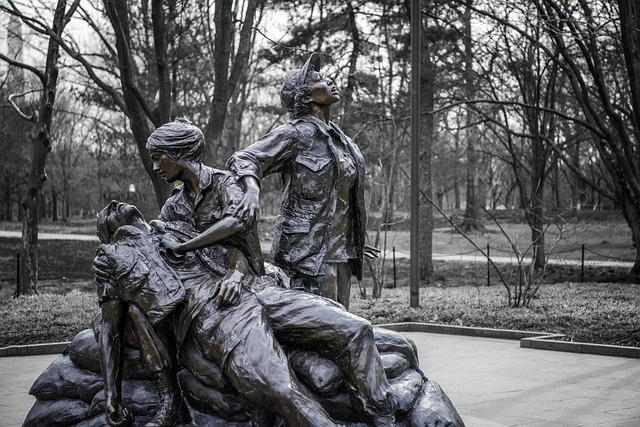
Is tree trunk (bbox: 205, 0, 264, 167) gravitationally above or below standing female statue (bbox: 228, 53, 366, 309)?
above

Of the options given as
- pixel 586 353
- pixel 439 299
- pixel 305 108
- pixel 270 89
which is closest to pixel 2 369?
pixel 305 108

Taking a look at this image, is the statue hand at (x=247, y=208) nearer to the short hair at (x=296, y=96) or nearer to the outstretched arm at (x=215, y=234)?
the outstretched arm at (x=215, y=234)

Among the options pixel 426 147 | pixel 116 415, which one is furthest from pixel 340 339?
pixel 426 147

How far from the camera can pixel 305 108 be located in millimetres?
5758

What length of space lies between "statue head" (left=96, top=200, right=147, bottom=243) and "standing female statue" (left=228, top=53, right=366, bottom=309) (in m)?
0.91

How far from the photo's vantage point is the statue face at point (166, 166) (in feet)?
16.1

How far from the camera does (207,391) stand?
4.53 m

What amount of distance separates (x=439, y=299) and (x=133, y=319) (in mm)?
9668

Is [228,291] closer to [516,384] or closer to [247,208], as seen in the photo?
[247,208]

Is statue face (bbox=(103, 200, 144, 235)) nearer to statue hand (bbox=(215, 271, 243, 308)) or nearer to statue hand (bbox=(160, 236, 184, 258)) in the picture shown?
statue hand (bbox=(160, 236, 184, 258))

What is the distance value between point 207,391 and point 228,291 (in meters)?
0.55

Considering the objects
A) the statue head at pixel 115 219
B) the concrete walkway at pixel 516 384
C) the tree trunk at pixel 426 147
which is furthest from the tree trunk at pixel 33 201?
the statue head at pixel 115 219

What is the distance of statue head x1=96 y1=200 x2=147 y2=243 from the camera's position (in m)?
4.95

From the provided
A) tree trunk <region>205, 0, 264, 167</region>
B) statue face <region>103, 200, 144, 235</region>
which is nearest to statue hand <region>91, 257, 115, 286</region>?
statue face <region>103, 200, 144, 235</region>
